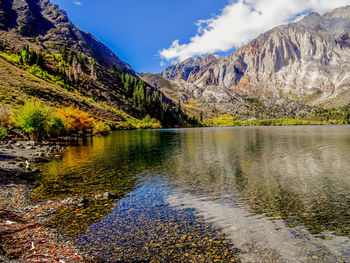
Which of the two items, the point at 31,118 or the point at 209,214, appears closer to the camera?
the point at 209,214

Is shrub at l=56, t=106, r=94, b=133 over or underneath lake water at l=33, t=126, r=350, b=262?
over

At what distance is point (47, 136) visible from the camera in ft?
239

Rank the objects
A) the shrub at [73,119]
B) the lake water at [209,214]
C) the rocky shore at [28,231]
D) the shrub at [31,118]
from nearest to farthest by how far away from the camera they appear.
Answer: the rocky shore at [28,231], the lake water at [209,214], the shrub at [31,118], the shrub at [73,119]

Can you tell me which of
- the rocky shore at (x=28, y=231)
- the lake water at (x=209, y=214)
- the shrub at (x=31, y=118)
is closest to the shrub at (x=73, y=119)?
the shrub at (x=31, y=118)

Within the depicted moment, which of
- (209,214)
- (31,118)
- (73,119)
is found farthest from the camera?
(73,119)

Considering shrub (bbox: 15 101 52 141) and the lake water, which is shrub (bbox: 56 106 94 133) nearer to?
shrub (bbox: 15 101 52 141)

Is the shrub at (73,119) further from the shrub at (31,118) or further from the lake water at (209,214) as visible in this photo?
the lake water at (209,214)

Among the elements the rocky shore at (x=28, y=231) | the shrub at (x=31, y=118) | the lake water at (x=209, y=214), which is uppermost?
the shrub at (x=31, y=118)

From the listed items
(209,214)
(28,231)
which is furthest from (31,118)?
(209,214)

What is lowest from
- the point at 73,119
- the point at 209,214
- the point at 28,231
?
the point at 209,214

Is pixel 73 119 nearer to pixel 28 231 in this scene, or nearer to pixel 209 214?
pixel 28 231

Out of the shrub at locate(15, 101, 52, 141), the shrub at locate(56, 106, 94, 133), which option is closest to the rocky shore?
the shrub at locate(15, 101, 52, 141)

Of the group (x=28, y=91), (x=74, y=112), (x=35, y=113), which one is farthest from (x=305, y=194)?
(x=28, y=91)

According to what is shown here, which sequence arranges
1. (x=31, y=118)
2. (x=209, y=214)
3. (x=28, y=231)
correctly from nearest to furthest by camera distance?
1. (x=28, y=231)
2. (x=209, y=214)
3. (x=31, y=118)
